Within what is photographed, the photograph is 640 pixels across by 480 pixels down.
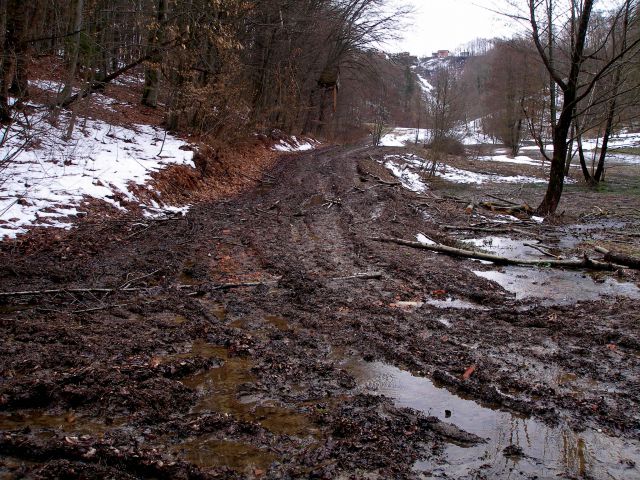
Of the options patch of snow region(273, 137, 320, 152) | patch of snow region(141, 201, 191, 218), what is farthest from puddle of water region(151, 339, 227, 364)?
patch of snow region(273, 137, 320, 152)

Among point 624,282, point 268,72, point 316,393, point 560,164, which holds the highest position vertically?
point 268,72

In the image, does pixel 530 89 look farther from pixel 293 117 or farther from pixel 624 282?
pixel 624 282

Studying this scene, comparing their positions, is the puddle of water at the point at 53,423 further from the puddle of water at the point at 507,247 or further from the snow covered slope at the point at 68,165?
the puddle of water at the point at 507,247

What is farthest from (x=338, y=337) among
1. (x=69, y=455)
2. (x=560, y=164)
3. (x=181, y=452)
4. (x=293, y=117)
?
(x=293, y=117)

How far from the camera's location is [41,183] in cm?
884

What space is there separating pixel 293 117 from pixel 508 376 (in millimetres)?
29760

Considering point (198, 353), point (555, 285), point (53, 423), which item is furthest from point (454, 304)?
point (53, 423)

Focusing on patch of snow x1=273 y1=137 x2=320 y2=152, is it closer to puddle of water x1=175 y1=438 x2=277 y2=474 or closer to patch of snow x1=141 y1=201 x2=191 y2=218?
patch of snow x1=141 y1=201 x2=191 y2=218

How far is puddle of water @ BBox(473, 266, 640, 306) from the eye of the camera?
6574mm

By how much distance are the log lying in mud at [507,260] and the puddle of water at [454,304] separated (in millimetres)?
2350

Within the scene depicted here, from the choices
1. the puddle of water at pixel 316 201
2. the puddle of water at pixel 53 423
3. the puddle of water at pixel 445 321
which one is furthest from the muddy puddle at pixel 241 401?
the puddle of water at pixel 316 201

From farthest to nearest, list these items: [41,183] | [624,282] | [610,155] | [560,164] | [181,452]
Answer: [610,155] → [560,164] → [41,183] → [624,282] → [181,452]

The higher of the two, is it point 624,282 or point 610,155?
point 610,155

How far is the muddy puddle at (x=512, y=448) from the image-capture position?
2.98 metres
